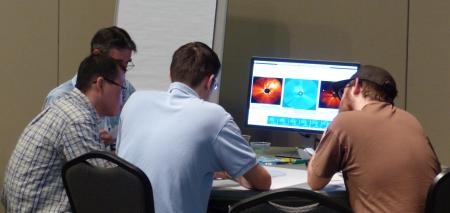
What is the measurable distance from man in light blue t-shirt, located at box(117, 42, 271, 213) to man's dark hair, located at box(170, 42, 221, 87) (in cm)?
4

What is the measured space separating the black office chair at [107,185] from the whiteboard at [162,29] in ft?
5.03

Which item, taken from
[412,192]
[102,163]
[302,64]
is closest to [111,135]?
[102,163]

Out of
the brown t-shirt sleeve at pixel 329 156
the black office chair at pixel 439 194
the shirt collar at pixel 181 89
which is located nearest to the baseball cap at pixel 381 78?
the brown t-shirt sleeve at pixel 329 156

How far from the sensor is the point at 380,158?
2.08m

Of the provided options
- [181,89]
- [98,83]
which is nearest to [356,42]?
[181,89]

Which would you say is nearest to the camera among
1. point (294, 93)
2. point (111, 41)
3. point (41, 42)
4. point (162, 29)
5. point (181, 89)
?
point (181, 89)

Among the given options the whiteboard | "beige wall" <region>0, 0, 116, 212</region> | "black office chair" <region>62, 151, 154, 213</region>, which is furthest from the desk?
"beige wall" <region>0, 0, 116, 212</region>

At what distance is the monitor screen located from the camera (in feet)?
10.6

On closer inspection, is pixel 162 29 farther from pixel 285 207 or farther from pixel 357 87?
pixel 285 207

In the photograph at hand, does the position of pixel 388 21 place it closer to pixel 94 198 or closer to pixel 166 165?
pixel 166 165

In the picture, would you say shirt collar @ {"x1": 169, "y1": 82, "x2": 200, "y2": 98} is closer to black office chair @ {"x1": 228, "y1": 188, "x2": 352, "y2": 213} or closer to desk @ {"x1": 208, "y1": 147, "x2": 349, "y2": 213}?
desk @ {"x1": 208, "y1": 147, "x2": 349, "y2": 213}

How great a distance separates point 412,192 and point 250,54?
1.84m

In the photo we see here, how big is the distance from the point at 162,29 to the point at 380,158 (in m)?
1.82

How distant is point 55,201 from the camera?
7.20 feet
